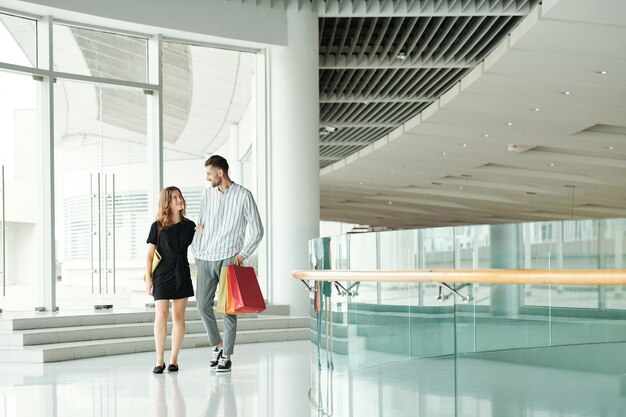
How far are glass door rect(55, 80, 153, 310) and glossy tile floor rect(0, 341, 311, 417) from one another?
8.74 feet

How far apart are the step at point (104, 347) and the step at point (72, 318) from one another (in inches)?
19.9

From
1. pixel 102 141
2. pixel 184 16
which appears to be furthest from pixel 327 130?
pixel 102 141

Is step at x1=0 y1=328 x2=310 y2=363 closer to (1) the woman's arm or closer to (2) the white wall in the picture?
(1) the woman's arm

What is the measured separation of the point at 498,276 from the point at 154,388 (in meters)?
3.10

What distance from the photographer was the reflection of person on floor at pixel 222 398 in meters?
4.61

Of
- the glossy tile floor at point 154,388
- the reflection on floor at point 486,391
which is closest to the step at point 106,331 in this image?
the glossy tile floor at point 154,388

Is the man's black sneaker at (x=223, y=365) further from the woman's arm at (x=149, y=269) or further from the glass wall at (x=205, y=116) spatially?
the glass wall at (x=205, y=116)

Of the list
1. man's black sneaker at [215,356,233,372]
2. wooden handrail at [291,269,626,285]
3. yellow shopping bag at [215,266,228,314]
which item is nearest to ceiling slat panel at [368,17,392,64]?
yellow shopping bag at [215,266,228,314]

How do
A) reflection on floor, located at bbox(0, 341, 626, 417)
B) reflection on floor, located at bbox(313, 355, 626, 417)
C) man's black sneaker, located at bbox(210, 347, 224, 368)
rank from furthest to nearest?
man's black sneaker, located at bbox(210, 347, 224, 368) < reflection on floor, located at bbox(0, 341, 626, 417) < reflection on floor, located at bbox(313, 355, 626, 417)

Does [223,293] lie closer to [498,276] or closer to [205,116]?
[498,276]

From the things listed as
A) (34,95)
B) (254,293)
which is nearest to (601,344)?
(254,293)

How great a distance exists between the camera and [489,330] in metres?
3.44

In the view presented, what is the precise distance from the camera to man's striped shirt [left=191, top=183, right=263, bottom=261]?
244 inches

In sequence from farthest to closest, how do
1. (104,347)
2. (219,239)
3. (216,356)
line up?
1. (104,347)
2. (216,356)
3. (219,239)
